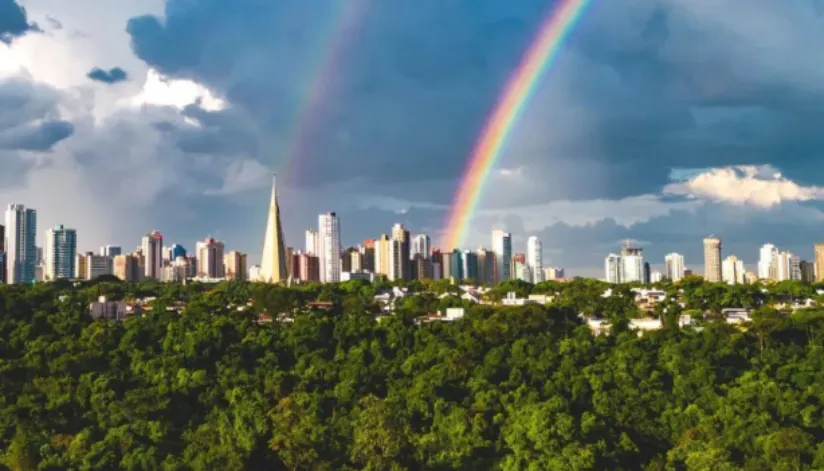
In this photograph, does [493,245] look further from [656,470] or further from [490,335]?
[656,470]

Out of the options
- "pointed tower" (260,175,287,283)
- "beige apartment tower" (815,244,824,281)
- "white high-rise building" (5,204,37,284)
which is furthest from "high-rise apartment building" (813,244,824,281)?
"white high-rise building" (5,204,37,284)

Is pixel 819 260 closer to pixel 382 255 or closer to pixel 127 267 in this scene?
pixel 382 255

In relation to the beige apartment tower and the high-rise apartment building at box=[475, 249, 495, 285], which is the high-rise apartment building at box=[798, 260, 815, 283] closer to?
the beige apartment tower

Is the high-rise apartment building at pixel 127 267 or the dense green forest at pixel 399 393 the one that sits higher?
the high-rise apartment building at pixel 127 267

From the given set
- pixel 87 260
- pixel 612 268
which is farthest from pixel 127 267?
pixel 612 268

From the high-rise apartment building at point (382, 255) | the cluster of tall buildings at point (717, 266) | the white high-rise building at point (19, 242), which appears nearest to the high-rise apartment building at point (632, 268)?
the cluster of tall buildings at point (717, 266)

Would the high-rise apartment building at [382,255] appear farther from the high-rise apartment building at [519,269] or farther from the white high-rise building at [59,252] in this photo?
the white high-rise building at [59,252]
